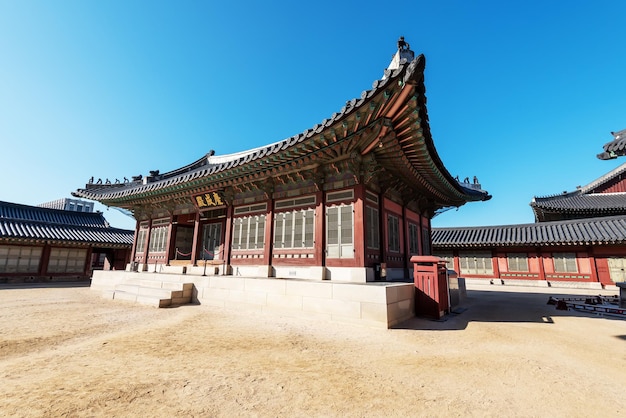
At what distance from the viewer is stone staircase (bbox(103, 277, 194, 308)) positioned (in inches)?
400

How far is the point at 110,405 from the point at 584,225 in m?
30.1

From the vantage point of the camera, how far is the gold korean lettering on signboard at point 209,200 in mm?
13308

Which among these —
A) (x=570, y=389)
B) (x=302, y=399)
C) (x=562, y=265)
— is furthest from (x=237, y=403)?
(x=562, y=265)

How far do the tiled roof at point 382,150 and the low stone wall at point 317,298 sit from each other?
414 centimetres

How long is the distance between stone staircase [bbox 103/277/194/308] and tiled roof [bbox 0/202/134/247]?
14.5 m

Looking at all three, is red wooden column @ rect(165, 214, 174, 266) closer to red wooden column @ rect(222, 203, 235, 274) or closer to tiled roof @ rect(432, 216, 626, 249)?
red wooden column @ rect(222, 203, 235, 274)

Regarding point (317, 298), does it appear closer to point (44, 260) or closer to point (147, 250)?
point (147, 250)

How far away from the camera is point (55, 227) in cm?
2341

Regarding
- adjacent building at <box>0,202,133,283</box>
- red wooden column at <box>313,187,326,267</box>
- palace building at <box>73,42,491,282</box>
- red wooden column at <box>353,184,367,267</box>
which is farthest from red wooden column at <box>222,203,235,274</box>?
adjacent building at <box>0,202,133,283</box>

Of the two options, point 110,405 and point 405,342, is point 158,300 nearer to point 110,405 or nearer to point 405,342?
point 110,405

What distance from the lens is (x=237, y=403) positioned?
329cm

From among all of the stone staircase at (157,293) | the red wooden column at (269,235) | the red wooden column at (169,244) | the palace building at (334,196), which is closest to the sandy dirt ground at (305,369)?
the stone staircase at (157,293)

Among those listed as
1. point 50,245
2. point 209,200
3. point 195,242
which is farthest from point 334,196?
point 50,245

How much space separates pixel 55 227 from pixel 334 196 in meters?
26.3
